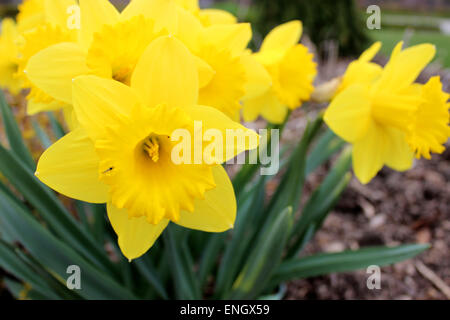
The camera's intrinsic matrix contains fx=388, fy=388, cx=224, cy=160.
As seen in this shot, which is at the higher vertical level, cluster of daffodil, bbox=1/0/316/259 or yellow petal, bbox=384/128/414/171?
cluster of daffodil, bbox=1/0/316/259

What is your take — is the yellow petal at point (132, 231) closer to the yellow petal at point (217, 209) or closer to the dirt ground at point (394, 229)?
the yellow petal at point (217, 209)

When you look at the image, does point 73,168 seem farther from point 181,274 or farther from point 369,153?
point 369,153

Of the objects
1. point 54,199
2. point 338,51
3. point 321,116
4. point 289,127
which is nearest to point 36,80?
point 54,199

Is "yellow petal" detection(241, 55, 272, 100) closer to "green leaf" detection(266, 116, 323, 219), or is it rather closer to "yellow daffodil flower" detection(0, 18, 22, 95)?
"green leaf" detection(266, 116, 323, 219)

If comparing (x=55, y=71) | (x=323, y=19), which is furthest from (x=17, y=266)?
(x=323, y=19)

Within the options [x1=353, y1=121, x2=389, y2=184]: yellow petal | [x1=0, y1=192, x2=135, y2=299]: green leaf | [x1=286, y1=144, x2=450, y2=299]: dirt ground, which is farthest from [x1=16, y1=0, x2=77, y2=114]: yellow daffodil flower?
[x1=286, y1=144, x2=450, y2=299]: dirt ground

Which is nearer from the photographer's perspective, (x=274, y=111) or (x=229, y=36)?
(x=229, y=36)
